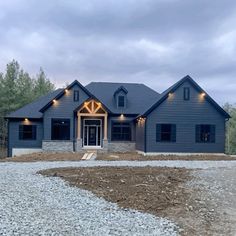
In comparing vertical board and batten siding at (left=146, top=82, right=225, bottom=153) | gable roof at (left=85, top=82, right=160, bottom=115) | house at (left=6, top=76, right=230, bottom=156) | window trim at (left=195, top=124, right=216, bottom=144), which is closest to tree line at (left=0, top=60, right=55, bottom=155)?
house at (left=6, top=76, right=230, bottom=156)

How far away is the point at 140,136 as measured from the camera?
26234 mm

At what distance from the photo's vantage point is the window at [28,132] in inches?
1093

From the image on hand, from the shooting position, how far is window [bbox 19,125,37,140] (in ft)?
91.0

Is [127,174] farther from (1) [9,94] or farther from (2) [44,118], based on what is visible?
(1) [9,94]

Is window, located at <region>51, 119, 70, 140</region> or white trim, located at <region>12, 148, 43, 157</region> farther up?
window, located at <region>51, 119, 70, 140</region>

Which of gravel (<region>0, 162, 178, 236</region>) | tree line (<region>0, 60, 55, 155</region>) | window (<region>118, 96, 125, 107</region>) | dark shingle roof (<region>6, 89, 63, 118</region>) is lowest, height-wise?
gravel (<region>0, 162, 178, 236</region>)

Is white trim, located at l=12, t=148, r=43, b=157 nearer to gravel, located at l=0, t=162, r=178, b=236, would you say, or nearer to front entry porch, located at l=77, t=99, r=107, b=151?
front entry porch, located at l=77, t=99, r=107, b=151

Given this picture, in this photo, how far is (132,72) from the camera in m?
42.8

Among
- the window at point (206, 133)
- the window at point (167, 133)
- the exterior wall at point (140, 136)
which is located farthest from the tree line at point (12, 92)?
the window at point (206, 133)

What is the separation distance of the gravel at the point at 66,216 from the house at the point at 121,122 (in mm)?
15705

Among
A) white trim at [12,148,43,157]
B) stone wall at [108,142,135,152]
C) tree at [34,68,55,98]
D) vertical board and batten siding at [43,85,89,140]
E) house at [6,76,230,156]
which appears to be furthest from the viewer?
tree at [34,68,55,98]

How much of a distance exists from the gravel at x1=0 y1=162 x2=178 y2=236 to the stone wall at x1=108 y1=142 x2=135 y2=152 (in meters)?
17.5

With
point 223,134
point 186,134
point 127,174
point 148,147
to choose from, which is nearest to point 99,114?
point 148,147

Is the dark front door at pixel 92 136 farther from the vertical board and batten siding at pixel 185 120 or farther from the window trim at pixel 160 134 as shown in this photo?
the window trim at pixel 160 134
